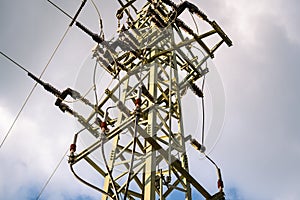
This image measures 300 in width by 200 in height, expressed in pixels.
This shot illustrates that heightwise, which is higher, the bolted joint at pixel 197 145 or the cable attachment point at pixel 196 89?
the cable attachment point at pixel 196 89

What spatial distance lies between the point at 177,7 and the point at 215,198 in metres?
5.71

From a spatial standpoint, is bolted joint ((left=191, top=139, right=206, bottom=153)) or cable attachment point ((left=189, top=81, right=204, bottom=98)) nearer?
bolted joint ((left=191, top=139, right=206, bottom=153))

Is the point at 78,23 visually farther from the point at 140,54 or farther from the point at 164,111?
the point at 164,111

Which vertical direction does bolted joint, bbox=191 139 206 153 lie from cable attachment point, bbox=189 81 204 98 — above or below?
→ below

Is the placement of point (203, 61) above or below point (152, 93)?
above

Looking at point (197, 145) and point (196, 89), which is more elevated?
point (196, 89)

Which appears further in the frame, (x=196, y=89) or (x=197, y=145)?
(x=196, y=89)

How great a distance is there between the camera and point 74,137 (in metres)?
7.12

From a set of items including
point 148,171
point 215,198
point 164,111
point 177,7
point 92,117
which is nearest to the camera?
point 148,171

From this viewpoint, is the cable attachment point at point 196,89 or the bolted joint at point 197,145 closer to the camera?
the bolted joint at point 197,145

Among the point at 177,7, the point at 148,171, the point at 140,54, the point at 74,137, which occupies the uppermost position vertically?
the point at 177,7

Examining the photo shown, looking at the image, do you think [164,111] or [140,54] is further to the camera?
[140,54]

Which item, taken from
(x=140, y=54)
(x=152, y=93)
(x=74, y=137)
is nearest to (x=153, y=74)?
(x=152, y=93)

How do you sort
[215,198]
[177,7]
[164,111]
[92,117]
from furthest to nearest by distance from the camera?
1. [177,7]
2. [92,117]
3. [164,111]
4. [215,198]
